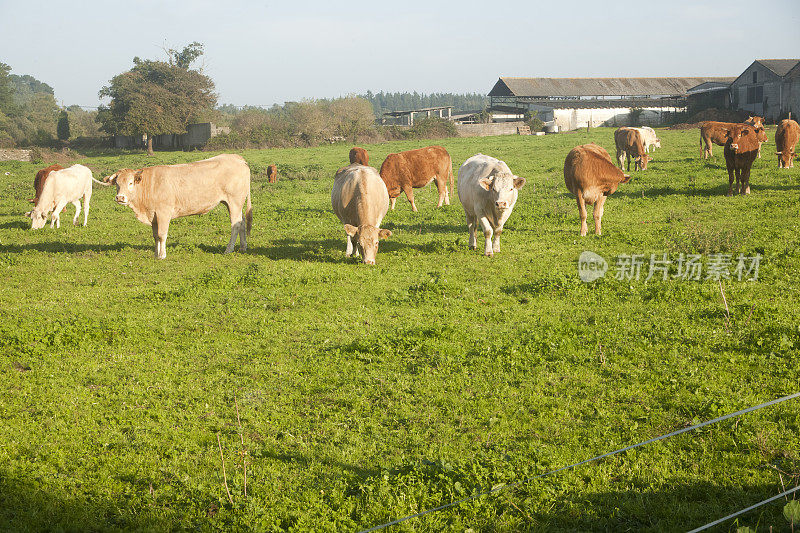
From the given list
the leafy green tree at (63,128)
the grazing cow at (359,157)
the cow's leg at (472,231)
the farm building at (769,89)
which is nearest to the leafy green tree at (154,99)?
the leafy green tree at (63,128)

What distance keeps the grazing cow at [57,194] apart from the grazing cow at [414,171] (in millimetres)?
9077

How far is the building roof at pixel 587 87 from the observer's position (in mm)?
81750

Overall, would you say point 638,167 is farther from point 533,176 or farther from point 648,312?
point 648,312

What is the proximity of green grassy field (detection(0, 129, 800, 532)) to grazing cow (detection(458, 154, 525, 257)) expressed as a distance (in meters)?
0.63

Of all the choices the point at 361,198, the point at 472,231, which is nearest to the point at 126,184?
the point at 361,198

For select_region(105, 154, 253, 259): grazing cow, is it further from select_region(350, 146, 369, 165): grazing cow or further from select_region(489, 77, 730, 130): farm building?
select_region(489, 77, 730, 130): farm building

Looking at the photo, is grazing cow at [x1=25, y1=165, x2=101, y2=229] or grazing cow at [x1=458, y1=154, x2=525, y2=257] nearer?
grazing cow at [x1=458, y1=154, x2=525, y2=257]

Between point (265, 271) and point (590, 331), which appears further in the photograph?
point (265, 271)

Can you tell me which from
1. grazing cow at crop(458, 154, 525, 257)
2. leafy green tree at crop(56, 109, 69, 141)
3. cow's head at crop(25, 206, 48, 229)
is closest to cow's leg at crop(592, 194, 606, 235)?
grazing cow at crop(458, 154, 525, 257)

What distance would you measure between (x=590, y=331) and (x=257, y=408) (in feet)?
15.2

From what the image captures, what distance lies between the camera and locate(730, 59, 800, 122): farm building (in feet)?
178

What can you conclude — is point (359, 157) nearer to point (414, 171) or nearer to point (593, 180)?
point (414, 171)

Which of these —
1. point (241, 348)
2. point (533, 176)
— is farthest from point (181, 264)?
point (533, 176)

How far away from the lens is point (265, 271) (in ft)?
40.4
